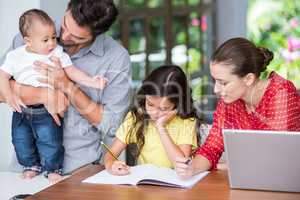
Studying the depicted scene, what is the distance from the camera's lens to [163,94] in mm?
2289

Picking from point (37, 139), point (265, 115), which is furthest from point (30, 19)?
point (265, 115)

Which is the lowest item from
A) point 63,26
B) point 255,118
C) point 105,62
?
point 255,118

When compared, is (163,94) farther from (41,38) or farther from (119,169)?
(41,38)

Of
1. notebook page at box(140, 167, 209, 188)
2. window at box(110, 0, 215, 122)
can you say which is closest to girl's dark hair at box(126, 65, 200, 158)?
notebook page at box(140, 167, 209, 188)

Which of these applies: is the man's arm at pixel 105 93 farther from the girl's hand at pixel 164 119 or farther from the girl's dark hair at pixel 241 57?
the girl's dark hair at pixel 241 57

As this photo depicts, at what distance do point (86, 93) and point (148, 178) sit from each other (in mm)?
695

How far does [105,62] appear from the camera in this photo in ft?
8.26

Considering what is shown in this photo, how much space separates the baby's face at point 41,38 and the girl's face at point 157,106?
0.45 meters

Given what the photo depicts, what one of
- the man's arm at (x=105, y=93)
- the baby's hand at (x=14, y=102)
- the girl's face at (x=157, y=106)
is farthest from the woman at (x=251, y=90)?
the baby's hand at (x=14, y=102)

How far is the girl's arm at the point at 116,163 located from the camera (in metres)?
2.08

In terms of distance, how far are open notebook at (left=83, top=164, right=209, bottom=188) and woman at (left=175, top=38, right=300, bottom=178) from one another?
10 centimetres

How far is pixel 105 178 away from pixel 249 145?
0.52m

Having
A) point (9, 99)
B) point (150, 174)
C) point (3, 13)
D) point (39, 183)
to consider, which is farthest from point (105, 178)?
point (3, 13)

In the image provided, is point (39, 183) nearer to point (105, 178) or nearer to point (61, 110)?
point (61, 110)
